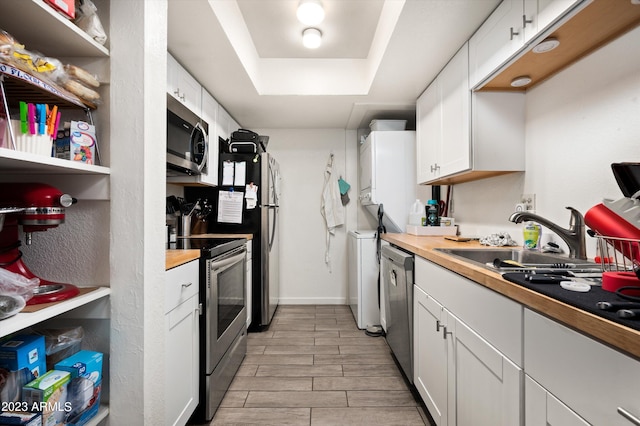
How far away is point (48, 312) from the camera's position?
0.80m

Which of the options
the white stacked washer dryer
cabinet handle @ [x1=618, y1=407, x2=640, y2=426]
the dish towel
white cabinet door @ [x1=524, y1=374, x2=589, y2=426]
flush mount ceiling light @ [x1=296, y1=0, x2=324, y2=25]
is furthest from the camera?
the dish towel

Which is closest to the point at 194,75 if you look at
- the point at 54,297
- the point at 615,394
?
the point at 54,297

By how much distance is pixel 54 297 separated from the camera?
0.87 m

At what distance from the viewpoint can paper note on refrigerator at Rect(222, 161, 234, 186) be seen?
9.30ft

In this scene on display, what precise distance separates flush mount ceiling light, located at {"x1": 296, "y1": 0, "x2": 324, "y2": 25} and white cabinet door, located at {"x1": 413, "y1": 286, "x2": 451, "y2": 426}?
194 cm

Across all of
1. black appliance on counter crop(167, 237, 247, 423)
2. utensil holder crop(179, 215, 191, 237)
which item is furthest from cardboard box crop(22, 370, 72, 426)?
utensil holder crop(179, 215, 191, 237)

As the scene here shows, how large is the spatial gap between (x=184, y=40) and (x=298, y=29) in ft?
3.06

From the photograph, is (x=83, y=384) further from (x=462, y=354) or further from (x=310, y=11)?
(x=310, y=11)

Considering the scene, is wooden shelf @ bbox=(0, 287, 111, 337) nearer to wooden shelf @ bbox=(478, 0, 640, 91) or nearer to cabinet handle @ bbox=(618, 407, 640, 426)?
cabinet handle @ bbox=(618, 407, 640, 426)

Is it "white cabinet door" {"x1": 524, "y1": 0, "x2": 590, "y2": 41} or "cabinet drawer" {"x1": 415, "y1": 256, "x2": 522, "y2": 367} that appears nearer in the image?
"cabinet drawer" {"x1": 415, "y1": 256, "x2": 522, "y2": 367}

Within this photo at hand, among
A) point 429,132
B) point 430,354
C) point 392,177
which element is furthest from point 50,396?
point 392,177

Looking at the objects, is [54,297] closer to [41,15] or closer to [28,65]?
[28,65]

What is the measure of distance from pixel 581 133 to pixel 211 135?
102 inches

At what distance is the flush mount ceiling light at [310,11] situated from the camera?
2.04 m
